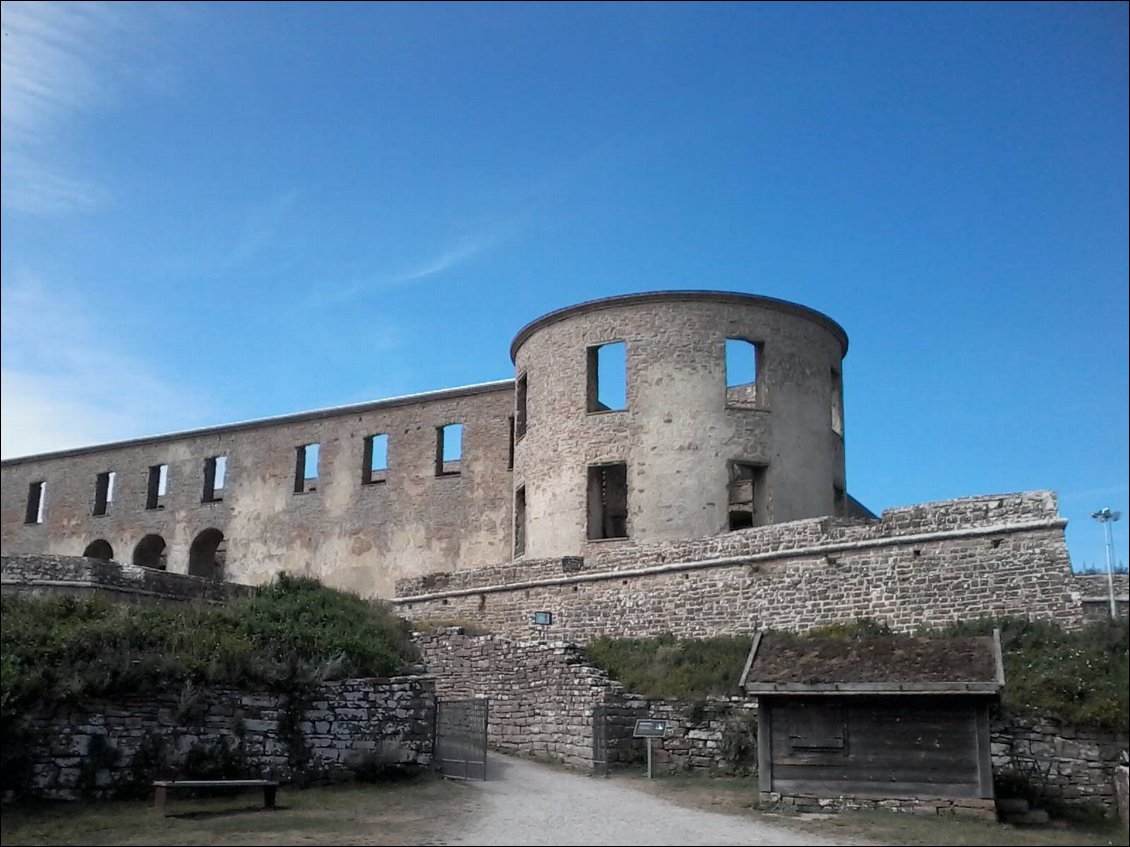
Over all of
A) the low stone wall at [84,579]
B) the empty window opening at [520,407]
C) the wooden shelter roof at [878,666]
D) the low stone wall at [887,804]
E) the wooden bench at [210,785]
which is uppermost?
the empty window opening at [520,407]

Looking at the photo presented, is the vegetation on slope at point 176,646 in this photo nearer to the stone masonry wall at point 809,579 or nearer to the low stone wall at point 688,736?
the low stone wall at point 688,736

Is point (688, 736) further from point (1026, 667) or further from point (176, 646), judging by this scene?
point (176, 646)

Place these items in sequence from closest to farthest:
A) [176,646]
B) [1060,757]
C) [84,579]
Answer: [1060,757]
[176,646]
[84,579]

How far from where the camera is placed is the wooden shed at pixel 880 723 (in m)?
14.6

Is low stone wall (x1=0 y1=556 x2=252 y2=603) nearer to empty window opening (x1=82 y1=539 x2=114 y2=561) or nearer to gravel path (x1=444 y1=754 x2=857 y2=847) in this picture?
gravel path (x1=444 y1=754 x2=857 y2=847)

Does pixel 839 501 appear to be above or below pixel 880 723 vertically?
above

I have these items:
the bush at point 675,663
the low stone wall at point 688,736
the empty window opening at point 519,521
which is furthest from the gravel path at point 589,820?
the empty window opening at point 519,521

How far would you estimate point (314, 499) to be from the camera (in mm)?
34125

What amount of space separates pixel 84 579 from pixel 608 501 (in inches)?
479

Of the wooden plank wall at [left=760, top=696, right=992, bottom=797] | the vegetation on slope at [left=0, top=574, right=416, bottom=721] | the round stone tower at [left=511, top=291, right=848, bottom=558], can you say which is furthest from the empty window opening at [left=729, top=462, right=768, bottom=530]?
the vegetation on slope at [left=0, top=574, right=416, bottom=721]

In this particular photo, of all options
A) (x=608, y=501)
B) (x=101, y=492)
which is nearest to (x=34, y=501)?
(x=101, y=492)

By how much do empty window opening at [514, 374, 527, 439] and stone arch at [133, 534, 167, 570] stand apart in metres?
14.8

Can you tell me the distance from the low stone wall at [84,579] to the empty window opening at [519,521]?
7.55m

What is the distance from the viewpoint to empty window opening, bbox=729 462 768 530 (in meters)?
25.2
